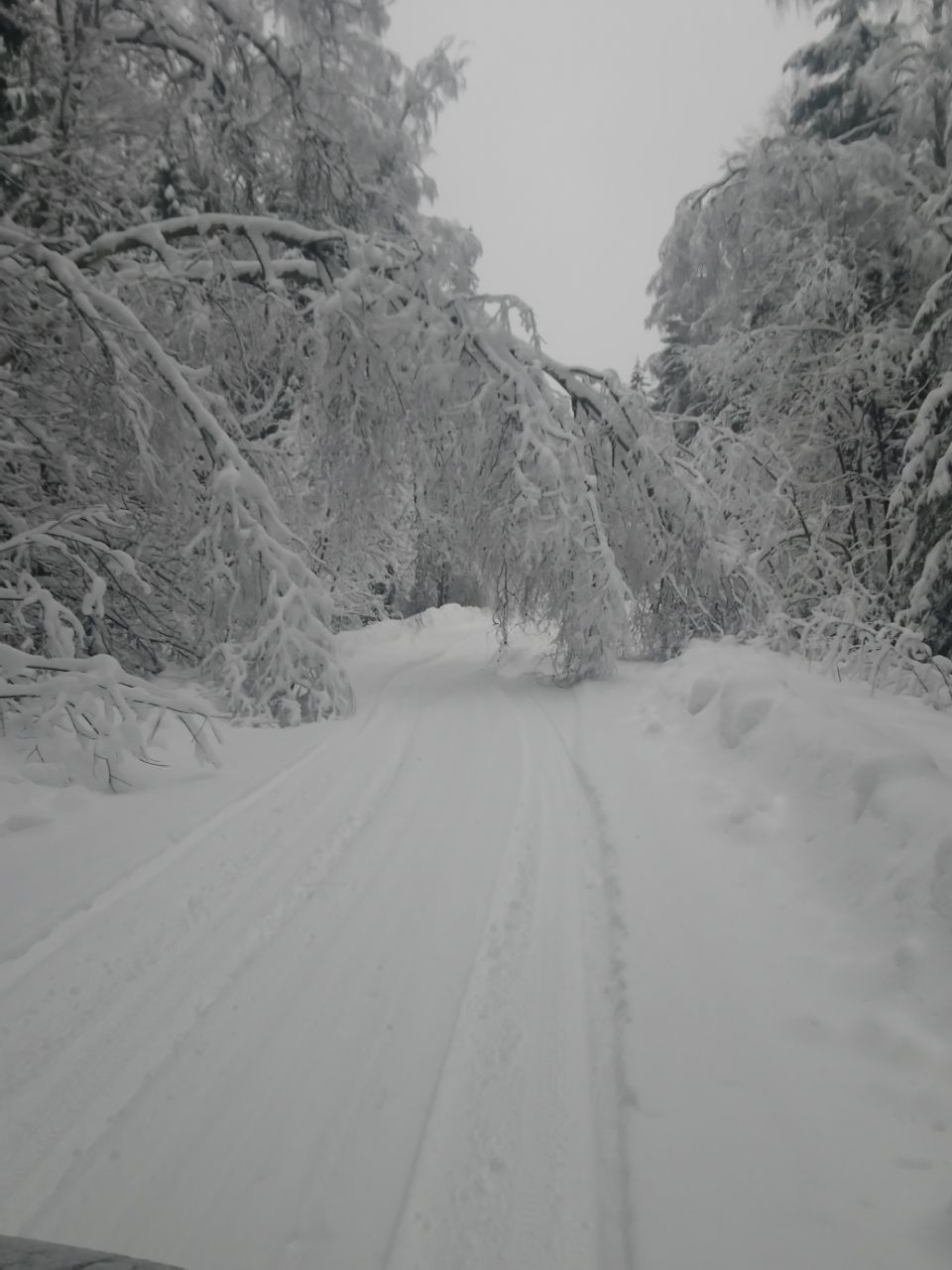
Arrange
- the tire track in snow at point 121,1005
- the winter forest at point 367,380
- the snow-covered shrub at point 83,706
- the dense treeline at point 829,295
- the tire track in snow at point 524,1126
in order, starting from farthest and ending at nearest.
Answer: the dense treeline at point 829,295 → the winter forest at point 367,380 → the snow-covered shrub at point 83,706 → the tire track in snow at point 121,1005 → the tire track in snow at point 524,1126

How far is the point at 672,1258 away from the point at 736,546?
6.51 meters

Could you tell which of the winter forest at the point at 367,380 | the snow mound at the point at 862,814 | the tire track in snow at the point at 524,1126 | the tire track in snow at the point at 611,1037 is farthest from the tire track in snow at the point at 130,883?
the snow mound at the point at 862,814

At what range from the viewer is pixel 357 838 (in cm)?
308

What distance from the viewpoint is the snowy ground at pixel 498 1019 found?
1302 mm

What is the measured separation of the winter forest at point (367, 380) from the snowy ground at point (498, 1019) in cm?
132

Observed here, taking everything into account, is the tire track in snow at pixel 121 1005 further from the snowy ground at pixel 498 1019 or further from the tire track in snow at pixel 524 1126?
the tire track in snow at pixel 524 1126

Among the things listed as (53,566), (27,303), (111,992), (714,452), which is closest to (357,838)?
(111,992)

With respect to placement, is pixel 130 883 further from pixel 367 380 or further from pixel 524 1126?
pixel 367 380

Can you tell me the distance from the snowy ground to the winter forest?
132 centimetres

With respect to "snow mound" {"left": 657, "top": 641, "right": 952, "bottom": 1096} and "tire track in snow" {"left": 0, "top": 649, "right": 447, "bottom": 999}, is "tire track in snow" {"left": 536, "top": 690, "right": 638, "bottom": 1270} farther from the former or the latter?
"tire track in snow" {"left": 0, "top": 649, "right": 447, "bottom": 999}

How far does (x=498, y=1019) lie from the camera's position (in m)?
1.88

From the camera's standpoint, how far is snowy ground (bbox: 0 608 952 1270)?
130 cm

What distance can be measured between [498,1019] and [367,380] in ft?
17.1

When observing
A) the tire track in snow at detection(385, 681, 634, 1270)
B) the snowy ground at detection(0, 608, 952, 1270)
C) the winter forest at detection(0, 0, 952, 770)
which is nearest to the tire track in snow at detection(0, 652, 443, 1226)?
the snowy ground at detection(0, 608, 952, 1270)
